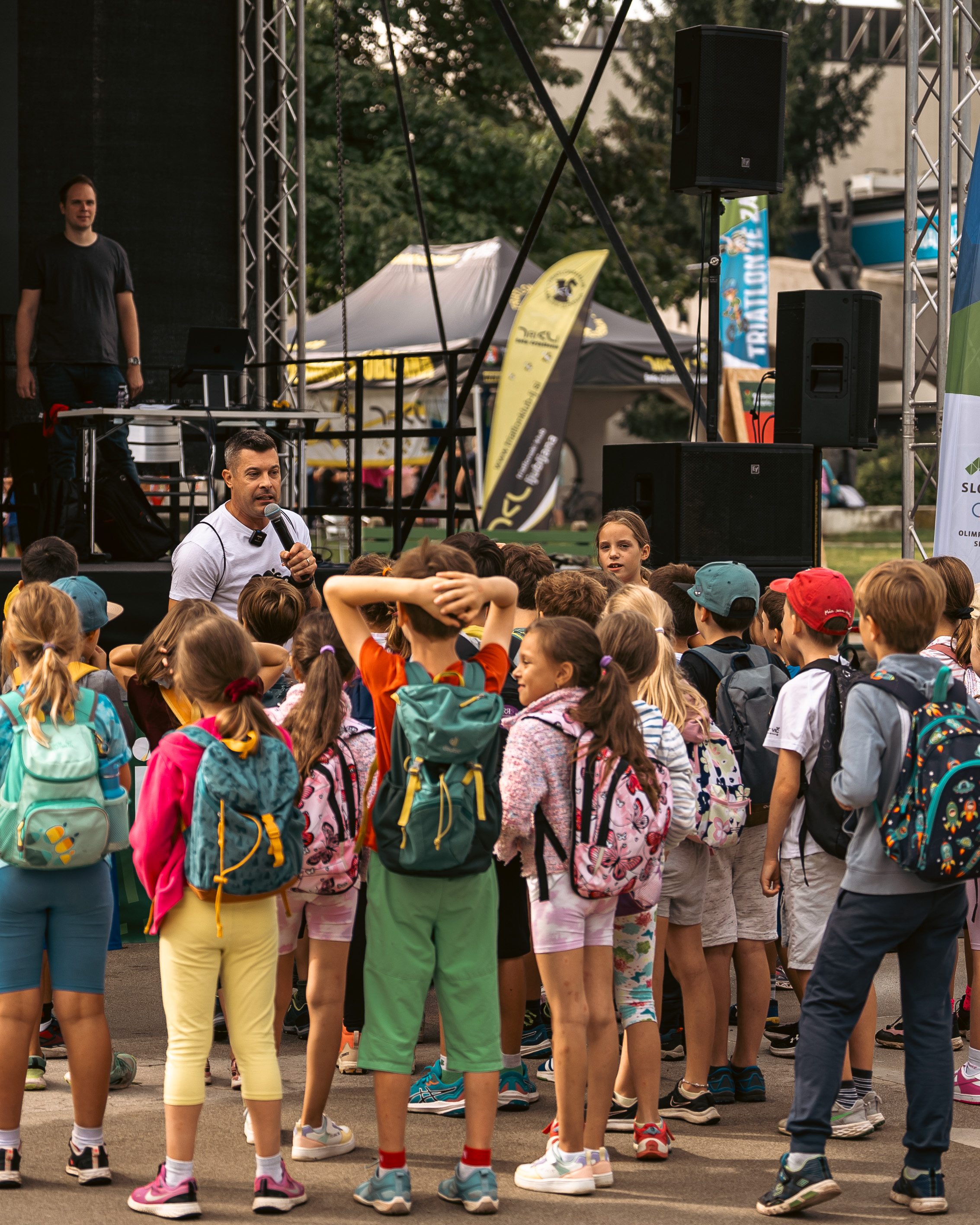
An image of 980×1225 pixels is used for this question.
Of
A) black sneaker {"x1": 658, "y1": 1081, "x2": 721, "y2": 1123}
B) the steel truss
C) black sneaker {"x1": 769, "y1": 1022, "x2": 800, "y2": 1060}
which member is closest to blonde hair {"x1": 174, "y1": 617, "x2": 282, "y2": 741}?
black sneaker {"x1": 658, "y1": 1081, "x2": 721, "y2": 1123}

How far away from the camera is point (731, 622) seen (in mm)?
4668

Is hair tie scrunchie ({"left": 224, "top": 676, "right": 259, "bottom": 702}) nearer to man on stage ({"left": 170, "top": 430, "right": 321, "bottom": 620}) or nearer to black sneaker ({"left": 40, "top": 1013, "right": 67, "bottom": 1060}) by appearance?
man on stage ({"left": 170, "top": 430, "right": 321, "bottom": 620})

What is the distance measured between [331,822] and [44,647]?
0.85 meters

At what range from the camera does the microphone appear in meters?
5.46

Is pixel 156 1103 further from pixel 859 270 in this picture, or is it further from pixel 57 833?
pixel 859 270

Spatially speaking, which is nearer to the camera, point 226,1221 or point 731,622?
point 226,1221

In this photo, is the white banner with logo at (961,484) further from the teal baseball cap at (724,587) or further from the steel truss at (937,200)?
the teal baseball cap at (724,587)


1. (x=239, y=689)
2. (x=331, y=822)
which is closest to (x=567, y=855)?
(x=331, y=822)

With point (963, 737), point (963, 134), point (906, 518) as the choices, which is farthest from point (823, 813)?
point (963, 134)

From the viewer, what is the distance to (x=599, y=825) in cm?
373

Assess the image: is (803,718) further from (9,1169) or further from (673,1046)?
(9,1169)

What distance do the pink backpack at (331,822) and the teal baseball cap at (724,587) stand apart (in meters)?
1.28

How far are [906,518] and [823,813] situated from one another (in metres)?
4.80

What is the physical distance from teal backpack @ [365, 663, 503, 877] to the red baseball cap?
3.57ft
